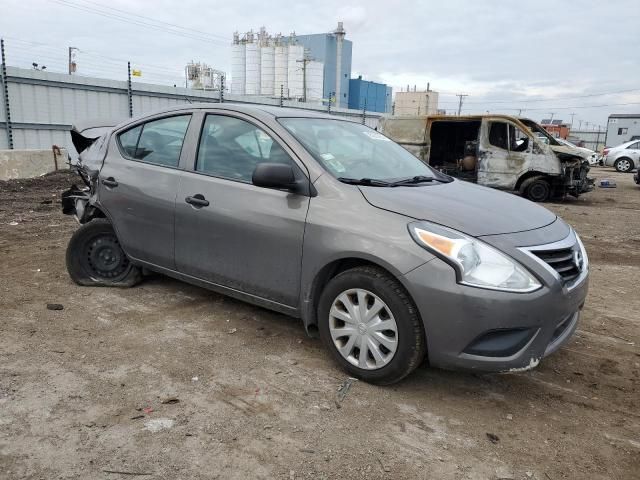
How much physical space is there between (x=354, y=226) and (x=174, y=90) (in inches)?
578

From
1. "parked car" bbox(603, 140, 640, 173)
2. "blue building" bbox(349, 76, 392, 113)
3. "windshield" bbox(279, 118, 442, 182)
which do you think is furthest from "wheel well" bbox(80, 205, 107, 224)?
"blue building" bbox(349, 76, 392, 113)

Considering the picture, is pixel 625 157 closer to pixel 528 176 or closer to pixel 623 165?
pixel 623 165

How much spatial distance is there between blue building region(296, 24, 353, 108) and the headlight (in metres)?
42.5

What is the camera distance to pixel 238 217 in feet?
11.7

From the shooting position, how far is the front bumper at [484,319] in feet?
8.87

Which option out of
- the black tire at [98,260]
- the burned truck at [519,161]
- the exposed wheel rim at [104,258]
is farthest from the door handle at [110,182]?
the burned truck at [519,161]

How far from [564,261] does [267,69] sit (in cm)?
4097

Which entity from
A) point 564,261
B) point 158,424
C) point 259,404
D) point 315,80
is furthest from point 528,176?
point 315,80

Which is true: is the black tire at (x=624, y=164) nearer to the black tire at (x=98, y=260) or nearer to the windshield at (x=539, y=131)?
the windshield at (x=539, y=131)

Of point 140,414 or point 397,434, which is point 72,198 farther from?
point 397,434

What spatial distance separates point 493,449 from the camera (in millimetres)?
2594

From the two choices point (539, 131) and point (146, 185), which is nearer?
point (146, 185)

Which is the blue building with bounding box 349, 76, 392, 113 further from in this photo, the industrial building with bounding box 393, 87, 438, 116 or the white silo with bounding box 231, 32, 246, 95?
the white silo with bounding box 231, 32, 246, 95

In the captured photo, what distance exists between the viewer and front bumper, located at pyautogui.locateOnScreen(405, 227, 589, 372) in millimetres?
2703
